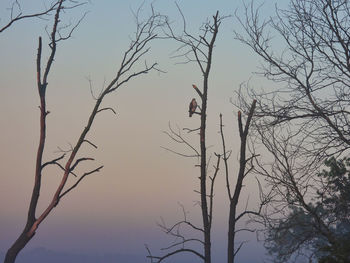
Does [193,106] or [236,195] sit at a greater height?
[193,106]

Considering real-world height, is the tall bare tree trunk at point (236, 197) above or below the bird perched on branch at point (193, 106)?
below

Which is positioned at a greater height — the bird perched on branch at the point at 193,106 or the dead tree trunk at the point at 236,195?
the bird perched on branch at the point at 193,106

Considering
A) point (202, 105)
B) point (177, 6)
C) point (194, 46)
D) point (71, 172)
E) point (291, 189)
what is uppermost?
point (177, 6)

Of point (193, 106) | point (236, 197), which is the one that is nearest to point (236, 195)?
point (236, 197)

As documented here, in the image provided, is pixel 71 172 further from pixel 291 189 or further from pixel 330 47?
pixel 330 47

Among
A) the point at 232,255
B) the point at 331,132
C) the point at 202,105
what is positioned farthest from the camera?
the point at 331,132

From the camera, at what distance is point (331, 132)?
444 inches

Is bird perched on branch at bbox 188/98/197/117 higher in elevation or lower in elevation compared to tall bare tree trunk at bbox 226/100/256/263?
higher

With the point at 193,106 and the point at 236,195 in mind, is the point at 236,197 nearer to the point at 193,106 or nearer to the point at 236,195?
the point at 236,195

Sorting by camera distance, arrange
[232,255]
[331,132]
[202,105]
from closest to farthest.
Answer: [232,255], [202,105], [331,132]

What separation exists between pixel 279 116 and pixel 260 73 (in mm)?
1349

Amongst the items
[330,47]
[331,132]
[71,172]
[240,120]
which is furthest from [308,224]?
[71,172]

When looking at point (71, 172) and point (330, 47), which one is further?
point (330, 47)

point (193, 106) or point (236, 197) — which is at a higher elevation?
point (193, 106)
